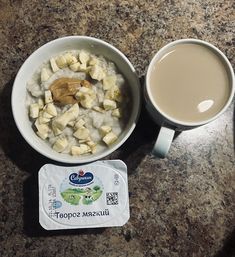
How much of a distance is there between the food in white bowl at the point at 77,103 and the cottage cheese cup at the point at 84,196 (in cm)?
6

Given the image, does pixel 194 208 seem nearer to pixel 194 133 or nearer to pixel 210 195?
pixel 210 195

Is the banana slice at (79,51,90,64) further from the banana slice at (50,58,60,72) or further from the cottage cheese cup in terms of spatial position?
the cottage cheese cup

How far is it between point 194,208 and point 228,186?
8 cm

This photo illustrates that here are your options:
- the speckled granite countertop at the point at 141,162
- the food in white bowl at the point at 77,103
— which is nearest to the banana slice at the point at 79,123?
the food in white bowl at the point at 77,103

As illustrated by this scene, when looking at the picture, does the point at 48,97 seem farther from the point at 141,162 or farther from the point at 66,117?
the point at 141,162

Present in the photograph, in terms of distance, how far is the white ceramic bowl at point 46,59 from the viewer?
86cm

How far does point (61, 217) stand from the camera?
3.02ft

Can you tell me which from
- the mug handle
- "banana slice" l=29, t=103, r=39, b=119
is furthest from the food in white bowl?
the mug handle

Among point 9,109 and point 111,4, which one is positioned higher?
point 111,4

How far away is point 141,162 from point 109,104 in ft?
0.47

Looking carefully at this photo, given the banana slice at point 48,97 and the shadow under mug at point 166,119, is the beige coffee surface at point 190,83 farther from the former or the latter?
the banana slice at point 48,97

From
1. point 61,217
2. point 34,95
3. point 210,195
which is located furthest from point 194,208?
point 34,95

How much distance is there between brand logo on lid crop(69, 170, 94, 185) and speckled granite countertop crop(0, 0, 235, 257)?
0.21ft

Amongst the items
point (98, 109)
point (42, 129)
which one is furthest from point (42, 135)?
point (98, 109)
